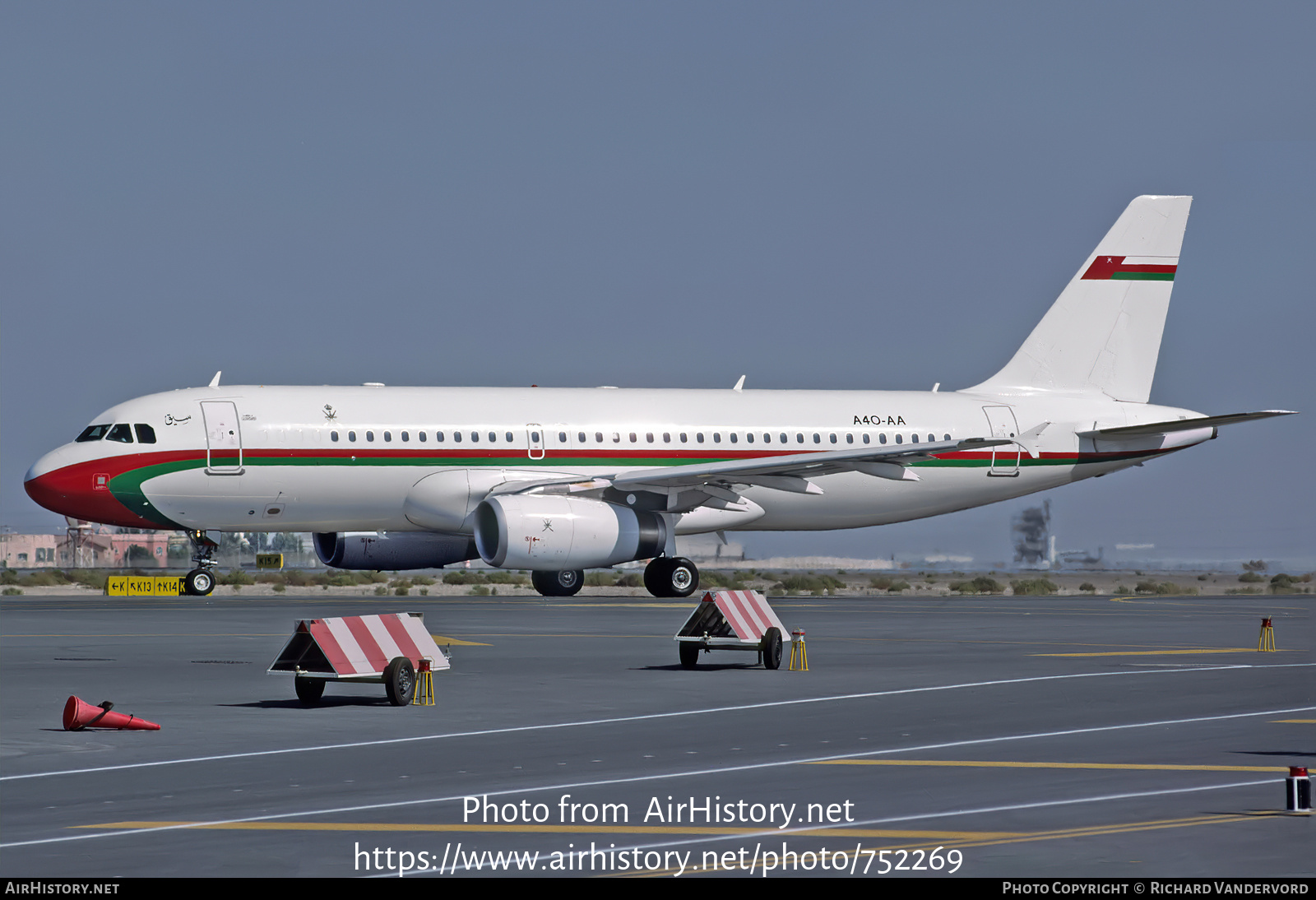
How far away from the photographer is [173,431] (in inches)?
1577

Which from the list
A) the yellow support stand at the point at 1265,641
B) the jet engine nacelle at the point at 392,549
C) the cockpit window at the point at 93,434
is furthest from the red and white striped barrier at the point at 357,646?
the jet engine nacelle at the point at 392,549

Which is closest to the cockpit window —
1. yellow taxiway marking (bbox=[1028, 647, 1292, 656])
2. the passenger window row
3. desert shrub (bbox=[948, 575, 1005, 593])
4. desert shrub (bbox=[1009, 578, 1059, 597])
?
the passenger window row

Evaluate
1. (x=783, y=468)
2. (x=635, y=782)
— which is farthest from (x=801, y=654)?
(x=783, y=468)

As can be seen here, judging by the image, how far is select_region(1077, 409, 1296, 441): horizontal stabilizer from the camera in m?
45.1

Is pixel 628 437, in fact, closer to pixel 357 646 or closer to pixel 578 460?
pixel 578 460

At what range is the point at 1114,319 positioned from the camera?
5078 centimetres

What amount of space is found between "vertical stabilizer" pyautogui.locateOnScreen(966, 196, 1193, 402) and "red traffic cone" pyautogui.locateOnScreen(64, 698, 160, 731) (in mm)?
36284

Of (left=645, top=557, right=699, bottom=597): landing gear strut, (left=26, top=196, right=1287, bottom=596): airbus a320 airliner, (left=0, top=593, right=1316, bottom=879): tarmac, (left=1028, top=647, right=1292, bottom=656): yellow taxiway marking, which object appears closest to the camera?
(left=0, top=593, right=1316, bottom=879): tarmac

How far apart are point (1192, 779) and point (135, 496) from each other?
31359mm

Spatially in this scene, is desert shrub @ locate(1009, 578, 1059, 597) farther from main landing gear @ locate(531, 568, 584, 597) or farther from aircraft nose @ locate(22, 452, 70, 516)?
aircraft nose @ locate(22, 452, 70, 516)

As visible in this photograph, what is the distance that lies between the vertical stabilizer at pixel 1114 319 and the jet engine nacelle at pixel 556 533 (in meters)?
15.0

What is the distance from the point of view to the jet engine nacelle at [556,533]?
37.4 meters

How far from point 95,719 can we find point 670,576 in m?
27.3
